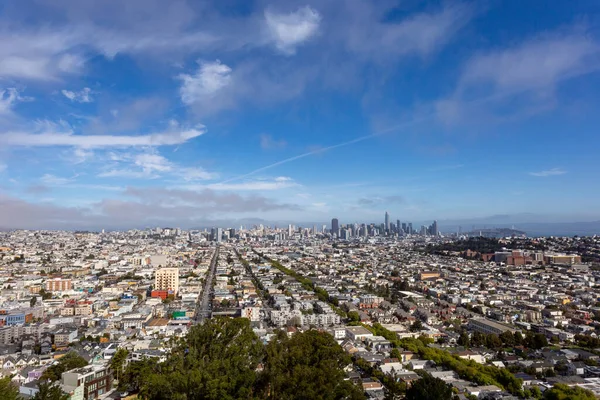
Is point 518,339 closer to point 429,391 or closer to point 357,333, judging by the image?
point 357,333

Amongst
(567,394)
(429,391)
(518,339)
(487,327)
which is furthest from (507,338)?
(429,391)

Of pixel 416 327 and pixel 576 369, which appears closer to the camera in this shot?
pixel 576 369

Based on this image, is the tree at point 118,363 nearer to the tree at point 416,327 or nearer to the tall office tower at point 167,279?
the tree at point 416,327

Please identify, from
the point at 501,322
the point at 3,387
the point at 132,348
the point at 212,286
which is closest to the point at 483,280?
the point at 501,322

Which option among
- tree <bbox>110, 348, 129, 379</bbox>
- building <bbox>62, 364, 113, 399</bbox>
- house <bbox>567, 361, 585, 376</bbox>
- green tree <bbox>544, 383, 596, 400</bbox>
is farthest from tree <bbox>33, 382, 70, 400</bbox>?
house <bbox>567, 361, 585, 376</bbox>

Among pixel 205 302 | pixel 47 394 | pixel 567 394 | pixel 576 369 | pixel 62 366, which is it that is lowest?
pixel 205 302
